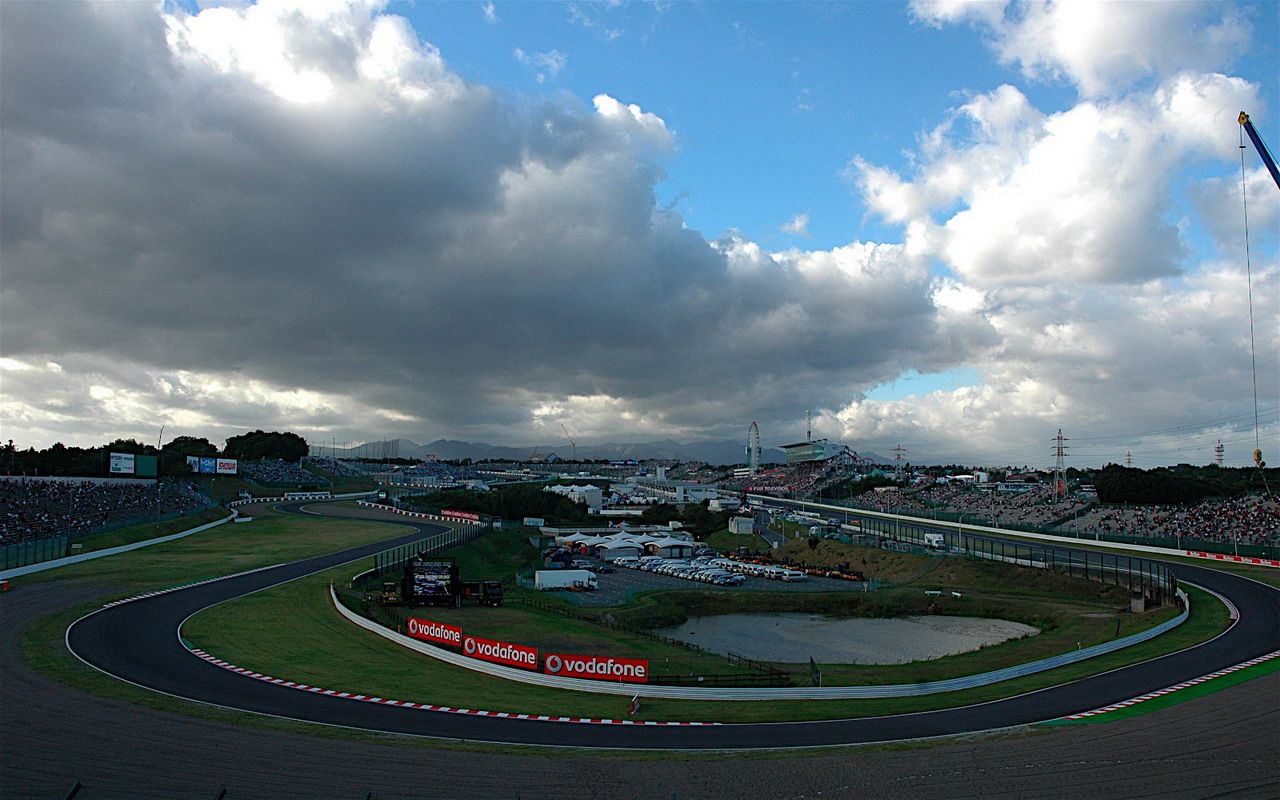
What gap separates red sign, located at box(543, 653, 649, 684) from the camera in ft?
110

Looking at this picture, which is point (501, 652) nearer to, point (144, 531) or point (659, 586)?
point (659, 586)

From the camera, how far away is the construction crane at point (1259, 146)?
5234 cm

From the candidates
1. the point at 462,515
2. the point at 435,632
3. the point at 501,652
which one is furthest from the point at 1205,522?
the point at 462,515

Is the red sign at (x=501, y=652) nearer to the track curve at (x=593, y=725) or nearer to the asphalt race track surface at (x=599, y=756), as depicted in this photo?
the track curve at (x=593, y=725)

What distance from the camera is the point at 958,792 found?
68.4 ft

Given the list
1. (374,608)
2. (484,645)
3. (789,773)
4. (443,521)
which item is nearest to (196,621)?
(374,608)

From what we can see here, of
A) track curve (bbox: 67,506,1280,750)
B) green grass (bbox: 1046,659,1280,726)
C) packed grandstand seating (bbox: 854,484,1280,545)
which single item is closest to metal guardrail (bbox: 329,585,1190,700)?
track curve (bbox: 67,506,1280,750)

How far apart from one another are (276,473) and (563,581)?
13230cm

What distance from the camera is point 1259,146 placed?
2074 inches

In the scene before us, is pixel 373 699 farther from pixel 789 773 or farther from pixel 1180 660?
pixel 1180 660

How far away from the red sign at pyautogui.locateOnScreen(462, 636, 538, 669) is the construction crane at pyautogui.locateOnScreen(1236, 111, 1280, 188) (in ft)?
184

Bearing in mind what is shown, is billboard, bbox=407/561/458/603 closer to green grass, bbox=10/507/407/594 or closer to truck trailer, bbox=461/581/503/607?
truck trailer, bbox=461/581/503/607

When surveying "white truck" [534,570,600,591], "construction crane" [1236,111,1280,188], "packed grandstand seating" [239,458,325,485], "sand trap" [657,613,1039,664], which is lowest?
"sand trap" [657,613,1039,664]

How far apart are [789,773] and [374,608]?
34.9 m
